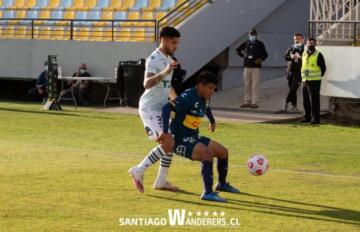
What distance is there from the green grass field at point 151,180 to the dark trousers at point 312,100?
1.47 m

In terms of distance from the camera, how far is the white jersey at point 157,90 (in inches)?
481

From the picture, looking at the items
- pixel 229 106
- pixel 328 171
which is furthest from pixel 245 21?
pixel 328 171

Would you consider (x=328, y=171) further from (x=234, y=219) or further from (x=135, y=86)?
(x=135, y=86)

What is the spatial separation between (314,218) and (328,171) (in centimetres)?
423

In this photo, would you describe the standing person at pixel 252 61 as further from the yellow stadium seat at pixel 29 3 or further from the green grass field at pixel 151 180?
the yellow stadium seat at pixel 29 3

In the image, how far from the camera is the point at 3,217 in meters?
10.1

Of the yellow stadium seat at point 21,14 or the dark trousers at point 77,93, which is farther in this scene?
the yellow stadium seat at point 21,14

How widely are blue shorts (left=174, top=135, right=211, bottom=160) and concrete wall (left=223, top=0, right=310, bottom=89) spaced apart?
733 inches

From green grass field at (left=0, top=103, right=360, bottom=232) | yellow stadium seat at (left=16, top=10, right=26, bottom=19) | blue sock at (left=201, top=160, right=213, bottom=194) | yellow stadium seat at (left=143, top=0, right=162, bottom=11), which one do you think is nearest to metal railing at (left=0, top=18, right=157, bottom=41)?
yellow stadium seat at (left=16, top=10, right=26, bottom=19)

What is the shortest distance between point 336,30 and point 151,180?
41.5 feet

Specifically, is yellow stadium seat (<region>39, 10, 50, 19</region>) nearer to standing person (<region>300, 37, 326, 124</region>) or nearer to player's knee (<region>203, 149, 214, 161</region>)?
standing person (<region>300, 37, 326, 124</region>)

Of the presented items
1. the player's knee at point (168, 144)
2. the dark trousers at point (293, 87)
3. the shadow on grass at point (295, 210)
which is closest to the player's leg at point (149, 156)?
the player's knee at point (168, 144)

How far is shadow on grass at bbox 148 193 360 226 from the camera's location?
1052 cm

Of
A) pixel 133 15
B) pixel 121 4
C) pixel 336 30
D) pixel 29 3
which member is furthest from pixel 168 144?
pixel 29 3
